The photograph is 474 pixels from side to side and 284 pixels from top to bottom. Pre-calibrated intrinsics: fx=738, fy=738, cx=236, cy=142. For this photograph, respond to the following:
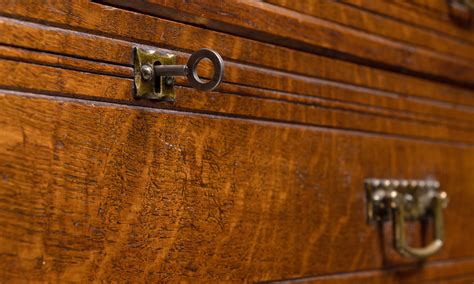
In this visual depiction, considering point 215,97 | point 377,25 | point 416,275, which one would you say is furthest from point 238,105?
point 416,275

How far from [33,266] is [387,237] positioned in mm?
443

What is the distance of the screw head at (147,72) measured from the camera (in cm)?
56

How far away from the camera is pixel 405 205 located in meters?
0.83

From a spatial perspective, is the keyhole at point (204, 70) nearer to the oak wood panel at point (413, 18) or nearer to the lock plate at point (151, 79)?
the lock plate at point (151, 79)

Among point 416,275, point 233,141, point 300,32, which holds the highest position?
point 300,32

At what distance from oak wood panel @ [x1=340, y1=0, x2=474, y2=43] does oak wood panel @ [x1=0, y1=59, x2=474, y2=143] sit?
4.4 inches

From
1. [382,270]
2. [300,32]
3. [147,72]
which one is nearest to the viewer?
[147,72]

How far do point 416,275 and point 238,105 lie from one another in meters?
0.35

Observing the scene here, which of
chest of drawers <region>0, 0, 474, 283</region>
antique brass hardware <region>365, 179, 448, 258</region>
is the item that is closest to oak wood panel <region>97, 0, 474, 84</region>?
chest of drawers <region>0, 0, 474, 283</region>

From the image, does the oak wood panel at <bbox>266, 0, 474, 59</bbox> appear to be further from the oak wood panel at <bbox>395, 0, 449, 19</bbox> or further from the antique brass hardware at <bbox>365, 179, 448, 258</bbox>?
the antique brass hardware at <bbox>365, 179, 448, 258</bbox>

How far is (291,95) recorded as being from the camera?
27.5 inches

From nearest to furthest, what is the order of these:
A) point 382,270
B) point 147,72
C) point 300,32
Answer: point 147,72 < point 300,32 < point 382,270

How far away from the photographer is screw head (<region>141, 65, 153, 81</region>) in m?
0.56

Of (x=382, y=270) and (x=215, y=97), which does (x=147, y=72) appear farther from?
(x=382, y=270)
